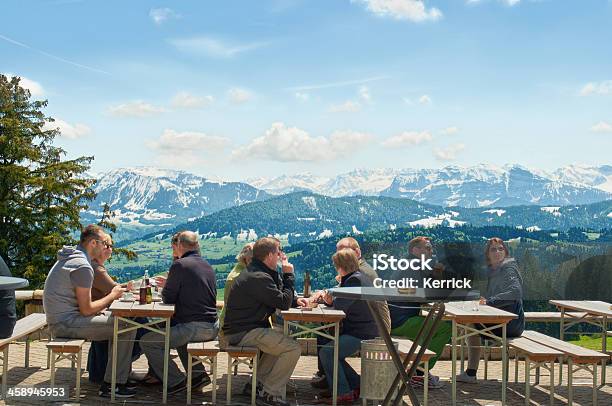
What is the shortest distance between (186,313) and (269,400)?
107 cm

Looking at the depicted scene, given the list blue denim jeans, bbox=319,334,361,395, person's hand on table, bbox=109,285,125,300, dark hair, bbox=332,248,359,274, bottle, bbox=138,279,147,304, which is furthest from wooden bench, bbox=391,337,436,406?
person's hand on table, bbox=109,285,125,300

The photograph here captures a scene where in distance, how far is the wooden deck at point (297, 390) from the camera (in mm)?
6781

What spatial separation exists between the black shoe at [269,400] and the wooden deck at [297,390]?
171 mm

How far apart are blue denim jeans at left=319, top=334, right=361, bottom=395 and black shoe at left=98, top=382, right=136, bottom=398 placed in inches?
65.9

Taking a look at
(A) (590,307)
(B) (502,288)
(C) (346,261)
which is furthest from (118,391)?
(A) (590,307)

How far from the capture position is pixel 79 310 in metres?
6.75

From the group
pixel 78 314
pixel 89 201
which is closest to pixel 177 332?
pixel 78 314

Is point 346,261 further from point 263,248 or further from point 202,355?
point 202,355

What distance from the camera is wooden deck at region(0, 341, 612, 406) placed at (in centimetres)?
678

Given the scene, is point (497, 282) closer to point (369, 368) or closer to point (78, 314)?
point (369, 368)

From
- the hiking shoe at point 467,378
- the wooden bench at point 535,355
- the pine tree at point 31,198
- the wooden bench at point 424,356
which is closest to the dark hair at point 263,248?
the wooden bench at point 424,356

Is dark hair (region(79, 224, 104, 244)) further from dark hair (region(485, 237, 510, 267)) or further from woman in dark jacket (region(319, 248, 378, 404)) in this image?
dark hair (region(485, 237, 510, 267))

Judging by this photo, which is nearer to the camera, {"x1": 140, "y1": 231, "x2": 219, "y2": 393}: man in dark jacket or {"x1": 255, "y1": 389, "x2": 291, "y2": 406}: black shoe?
{"x1": 255, "y1": 389, "x2": 291, "y2": 406}: black shoe

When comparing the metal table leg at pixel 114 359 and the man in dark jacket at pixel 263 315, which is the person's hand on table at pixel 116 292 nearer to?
the metal table leg at pixel 114 359
